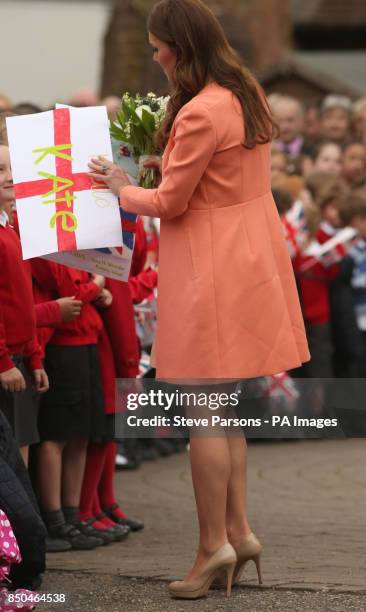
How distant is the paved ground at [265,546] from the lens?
5.33 m

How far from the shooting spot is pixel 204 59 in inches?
211

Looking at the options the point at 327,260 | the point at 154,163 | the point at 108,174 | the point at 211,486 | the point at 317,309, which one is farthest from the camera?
the point at 317,309

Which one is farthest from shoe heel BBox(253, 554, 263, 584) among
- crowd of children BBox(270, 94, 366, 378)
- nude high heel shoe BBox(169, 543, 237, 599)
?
crowd of children BBox(270, 94, 366, 378)

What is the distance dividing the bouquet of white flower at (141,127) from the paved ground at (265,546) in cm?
154

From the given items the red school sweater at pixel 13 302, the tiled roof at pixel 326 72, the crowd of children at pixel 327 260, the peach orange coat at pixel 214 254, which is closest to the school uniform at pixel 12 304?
the red school sweater at pixel 13 302

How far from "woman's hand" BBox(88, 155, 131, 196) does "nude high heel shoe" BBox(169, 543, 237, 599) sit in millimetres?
1389

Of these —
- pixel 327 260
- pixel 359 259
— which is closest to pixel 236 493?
pixel 327 260

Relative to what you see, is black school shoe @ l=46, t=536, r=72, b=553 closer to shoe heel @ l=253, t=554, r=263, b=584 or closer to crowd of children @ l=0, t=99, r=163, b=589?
crowd of children @ l=0, t=99, r=163, b=589

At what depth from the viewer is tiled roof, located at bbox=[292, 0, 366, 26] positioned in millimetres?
31656

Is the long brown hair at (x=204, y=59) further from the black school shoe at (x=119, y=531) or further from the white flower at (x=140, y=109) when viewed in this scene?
the black school shoe at (x=119, y=531)

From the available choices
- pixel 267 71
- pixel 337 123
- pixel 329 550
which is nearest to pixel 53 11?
pixel 267 71

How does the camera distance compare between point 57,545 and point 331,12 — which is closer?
point 57,545

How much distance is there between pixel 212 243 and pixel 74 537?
186cm

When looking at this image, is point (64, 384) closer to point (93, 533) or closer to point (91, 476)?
point (91, 476)
